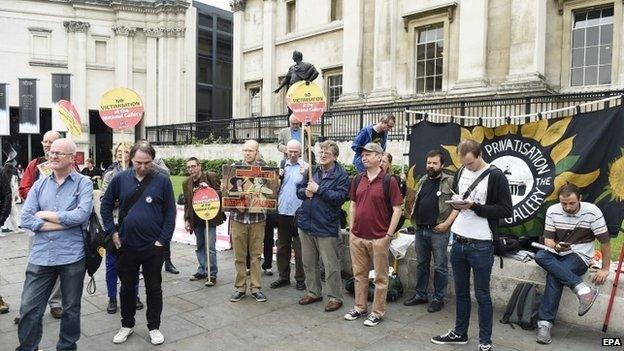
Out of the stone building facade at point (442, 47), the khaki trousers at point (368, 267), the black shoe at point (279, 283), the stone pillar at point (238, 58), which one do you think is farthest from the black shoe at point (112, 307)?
the stone pillar at point (238, 58)

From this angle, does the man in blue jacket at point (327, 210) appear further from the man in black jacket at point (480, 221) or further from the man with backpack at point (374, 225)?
the man in black jacket at point (480, 221)

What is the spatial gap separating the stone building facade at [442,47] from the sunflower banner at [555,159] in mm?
11246

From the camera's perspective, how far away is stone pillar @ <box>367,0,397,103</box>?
825 inches

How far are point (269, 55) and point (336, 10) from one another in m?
5.17

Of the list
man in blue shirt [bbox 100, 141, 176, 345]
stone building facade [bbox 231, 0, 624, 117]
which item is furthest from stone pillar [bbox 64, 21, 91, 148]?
man in blue shirt [bbox 100, 141, 176, 345]

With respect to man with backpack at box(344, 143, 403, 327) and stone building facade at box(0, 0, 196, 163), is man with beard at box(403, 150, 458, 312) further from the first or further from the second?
stone building facade at box(0, 0, 196, 163)

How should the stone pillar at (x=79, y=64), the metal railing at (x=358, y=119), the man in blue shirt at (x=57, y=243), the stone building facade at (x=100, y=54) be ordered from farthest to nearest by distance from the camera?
the stone pillar at (x=79, y=64)
the stone building facade at (x=100, y=54)
the metal railing at (x=358, y=119)
the man in blue shirt at (x=57, y=243)

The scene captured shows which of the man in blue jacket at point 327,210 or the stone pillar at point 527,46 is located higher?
the stone pillar at point 527,46

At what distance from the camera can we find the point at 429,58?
2036 cm

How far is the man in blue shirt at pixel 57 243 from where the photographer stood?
4438mm

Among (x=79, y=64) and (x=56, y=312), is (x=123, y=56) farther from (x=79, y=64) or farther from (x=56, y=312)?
(x=56, y=312)

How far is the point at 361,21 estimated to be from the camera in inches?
882

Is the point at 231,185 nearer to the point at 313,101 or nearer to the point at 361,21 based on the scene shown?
the point at 313,101

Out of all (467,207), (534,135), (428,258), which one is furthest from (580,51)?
(467,207)
